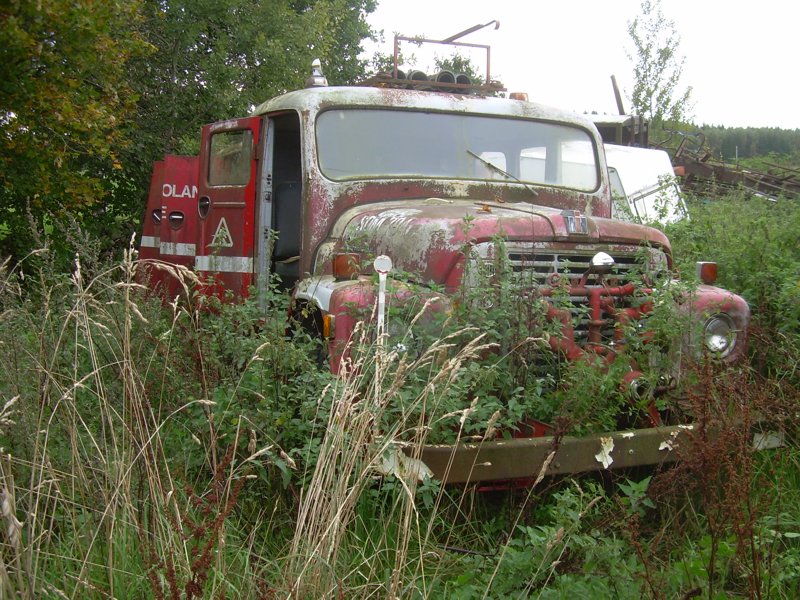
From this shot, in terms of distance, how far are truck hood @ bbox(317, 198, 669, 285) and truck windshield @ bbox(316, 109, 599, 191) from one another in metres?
0.45

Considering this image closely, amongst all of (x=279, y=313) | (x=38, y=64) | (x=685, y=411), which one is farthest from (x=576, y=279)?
(x=38, y=64)

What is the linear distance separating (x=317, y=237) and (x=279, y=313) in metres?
1.02

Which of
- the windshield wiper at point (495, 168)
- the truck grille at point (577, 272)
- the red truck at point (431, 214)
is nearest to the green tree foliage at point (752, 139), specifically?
the red truck at point (431, 214)

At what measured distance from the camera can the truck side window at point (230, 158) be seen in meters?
5.25

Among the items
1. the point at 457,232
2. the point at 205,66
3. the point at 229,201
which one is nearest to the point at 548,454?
the point at 457,232

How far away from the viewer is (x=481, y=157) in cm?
516

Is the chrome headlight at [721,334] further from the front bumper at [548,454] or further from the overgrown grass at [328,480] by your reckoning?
the front bumper at [548,454]

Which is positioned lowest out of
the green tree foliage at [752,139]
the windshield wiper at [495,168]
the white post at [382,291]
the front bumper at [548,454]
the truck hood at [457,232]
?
the front bumper at [548,454]

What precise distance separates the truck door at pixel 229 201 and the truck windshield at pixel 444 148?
0.59 metres

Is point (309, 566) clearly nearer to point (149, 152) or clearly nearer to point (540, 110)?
point (540, 110)

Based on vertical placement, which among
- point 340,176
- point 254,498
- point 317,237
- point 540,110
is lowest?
point 254,498

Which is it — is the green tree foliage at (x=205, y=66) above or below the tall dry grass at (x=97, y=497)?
above

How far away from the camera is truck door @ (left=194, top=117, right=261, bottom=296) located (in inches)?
204

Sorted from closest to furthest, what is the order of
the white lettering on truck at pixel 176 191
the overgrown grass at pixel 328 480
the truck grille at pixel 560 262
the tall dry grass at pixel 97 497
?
the tall dry grass at pixel 97 497
the overgrown grass at pixel 328 480
the truck grille at pixel 560 262
the white lettering on truck at pixel 176 191
